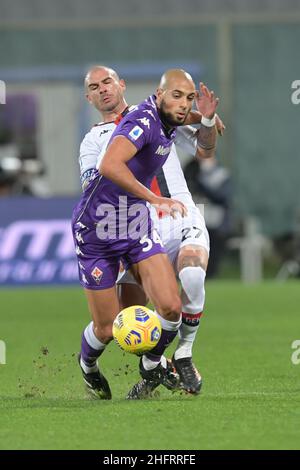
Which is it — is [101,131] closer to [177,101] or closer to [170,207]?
[177,101]

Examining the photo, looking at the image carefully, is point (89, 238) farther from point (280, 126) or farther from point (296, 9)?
point (296, 9)

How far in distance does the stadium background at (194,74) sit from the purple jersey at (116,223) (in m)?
13.5

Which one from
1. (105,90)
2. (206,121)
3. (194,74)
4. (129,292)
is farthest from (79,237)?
(194,74)

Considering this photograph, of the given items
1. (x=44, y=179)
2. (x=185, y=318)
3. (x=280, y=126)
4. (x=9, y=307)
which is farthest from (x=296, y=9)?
(x=185, y=318)

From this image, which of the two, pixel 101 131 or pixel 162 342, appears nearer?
pixel 162 342

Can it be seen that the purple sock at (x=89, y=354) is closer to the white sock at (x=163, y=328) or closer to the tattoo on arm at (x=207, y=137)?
the white sock at (x=163, y=328)

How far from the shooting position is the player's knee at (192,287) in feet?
31.7

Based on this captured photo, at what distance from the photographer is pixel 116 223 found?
9.45m

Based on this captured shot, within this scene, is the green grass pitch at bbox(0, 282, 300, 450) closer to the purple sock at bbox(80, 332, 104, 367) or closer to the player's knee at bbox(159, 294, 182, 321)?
the purple sock at bbox(80, 332, 104, 367)

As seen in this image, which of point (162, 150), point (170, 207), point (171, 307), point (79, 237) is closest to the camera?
point (170, 207)

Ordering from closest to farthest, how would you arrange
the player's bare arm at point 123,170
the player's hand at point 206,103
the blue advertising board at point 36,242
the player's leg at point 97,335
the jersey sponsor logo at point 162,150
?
1. the player's bare arm at point 123,170
2. the jersey sponsor logo at point 162,150
3. the player's leg at point 97,335
4. the player's hand at point 206,103
5. the blue advertising board at point 36,242

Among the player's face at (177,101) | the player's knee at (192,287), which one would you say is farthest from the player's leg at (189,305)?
the player's face at (177,101)

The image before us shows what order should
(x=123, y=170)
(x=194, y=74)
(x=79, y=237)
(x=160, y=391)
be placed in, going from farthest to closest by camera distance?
(x=194, y=74)
(x=160, y=391)
(x=79, y=237)
(x=123, y=170)

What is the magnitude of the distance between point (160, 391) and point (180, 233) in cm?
120
